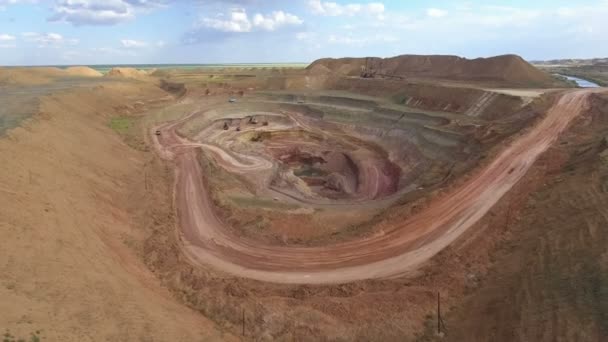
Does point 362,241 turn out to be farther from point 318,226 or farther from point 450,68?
point 450,68

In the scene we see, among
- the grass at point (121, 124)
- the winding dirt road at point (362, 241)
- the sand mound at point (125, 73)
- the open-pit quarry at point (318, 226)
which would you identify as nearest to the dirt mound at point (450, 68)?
the open-pit quarry at point (318, 226)

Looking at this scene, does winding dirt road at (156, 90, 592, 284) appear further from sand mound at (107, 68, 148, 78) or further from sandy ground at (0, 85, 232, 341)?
sand mound at (107, 68, 148, 78)

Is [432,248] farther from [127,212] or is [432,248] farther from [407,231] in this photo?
[127,212]

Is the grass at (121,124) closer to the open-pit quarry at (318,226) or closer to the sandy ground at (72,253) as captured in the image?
the open-pit quarry at (318,226)

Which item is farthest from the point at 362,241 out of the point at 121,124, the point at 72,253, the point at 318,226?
the point at 121,124

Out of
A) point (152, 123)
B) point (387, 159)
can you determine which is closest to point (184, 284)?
point (387, 159)

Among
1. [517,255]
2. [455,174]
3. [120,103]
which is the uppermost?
[120,103]
